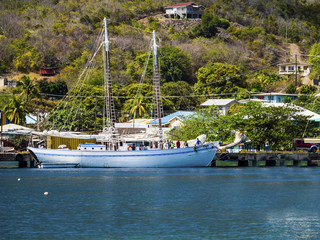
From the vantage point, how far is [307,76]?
186875 mm

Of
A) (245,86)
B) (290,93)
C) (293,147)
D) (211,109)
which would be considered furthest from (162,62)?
(293,147)

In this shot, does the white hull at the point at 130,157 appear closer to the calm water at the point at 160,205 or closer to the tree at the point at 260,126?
the calm water at the point at 160,205

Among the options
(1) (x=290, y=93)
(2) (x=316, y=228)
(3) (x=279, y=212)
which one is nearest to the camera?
(2) (x=316, y=228)

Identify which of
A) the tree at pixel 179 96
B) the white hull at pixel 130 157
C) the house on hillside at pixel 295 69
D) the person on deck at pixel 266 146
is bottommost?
the white hull at pixel 130 157

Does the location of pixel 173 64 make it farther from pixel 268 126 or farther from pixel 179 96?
pixel 268 126

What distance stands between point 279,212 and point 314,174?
3117 cm

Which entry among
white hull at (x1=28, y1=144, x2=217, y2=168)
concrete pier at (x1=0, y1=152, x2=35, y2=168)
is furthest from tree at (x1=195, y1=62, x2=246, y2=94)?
concrete pier at (x1=0, y1=152, x2=35, y2=168)

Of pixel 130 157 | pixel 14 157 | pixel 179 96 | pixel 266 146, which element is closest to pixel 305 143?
pixel 266 146

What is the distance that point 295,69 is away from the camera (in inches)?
7456

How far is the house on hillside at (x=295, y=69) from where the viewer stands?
188375mm

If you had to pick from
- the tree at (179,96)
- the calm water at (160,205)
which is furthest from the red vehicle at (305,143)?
the tree at (179,96)

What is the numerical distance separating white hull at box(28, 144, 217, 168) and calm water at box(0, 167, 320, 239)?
6784 mm

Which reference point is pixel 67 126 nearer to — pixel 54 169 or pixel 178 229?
pixel 54 169

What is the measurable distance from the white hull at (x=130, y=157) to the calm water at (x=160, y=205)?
267 inches
